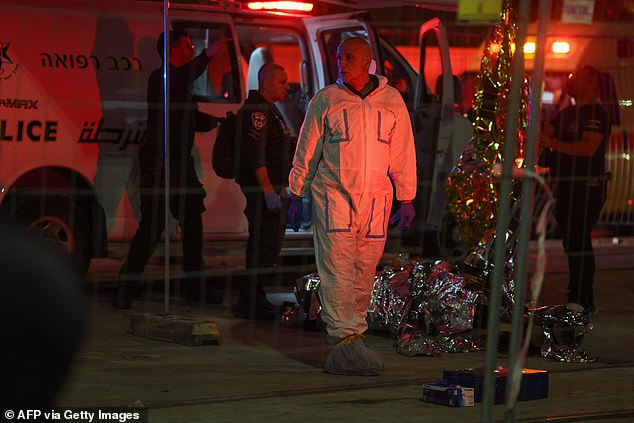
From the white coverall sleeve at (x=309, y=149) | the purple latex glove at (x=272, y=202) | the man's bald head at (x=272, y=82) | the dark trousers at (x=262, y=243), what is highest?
the man's bald head at (x=272, y=82)

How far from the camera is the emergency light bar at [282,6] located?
33.8 ft

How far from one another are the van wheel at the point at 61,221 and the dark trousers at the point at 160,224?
0.45 metres

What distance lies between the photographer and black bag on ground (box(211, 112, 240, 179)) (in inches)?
350

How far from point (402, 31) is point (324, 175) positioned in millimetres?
10405

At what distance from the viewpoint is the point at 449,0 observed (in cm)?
1138

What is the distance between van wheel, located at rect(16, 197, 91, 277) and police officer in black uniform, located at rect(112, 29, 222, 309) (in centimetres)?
47

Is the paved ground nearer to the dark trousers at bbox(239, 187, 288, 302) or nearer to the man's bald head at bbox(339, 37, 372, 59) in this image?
the dark trousers at bbox(239, 187, 288, 302)

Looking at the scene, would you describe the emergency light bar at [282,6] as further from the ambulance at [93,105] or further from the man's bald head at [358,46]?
the man's bald head at [358,46]

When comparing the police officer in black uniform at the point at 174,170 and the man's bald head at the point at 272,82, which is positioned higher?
the man's bald head at the point at 272,82

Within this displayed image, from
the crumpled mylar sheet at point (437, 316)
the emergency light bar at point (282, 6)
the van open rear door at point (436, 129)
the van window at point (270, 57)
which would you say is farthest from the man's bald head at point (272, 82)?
the van open rear door at point (436, 129)

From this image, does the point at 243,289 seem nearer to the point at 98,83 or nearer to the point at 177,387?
the point at 98,83

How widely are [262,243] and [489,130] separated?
1761 mm

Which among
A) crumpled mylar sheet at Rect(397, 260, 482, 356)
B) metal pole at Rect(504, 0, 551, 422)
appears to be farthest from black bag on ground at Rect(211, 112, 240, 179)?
metal pole at Rect(504, 0, 551, 422)

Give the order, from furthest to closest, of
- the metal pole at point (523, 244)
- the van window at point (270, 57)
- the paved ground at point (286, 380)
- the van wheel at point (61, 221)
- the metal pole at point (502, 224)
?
the van window at point (270, 57)
the van wheel at point (61, 221)
the paved ground at point (286, 380)
the metal pole at point (502, 224)
the metal pole at point (523, 244)
